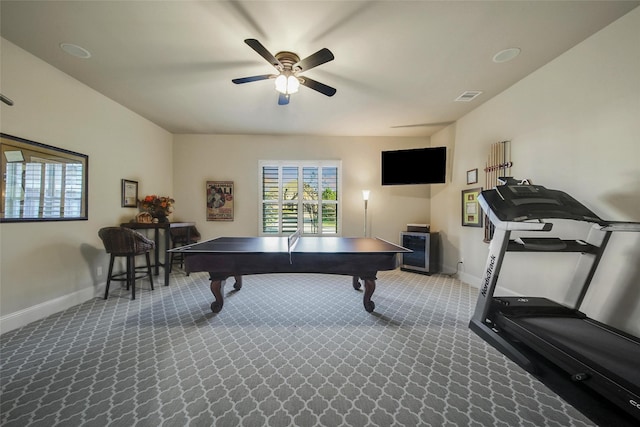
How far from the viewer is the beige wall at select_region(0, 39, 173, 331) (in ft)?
7.59

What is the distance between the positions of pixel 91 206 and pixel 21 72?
152cm

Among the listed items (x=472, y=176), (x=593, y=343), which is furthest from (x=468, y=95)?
(x=593, y=343)

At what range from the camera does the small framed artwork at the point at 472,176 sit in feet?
12.1

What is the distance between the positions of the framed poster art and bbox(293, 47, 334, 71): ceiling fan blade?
342 cm

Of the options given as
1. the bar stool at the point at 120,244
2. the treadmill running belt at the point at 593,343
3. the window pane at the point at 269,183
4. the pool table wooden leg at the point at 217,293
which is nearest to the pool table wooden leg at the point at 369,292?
the treadmill running belt at the point at 593,343

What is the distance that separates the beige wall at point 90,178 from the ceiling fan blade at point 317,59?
2.82 metres

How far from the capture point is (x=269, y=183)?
5129 millimetres

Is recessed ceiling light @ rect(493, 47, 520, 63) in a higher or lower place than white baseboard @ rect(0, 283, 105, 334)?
higher

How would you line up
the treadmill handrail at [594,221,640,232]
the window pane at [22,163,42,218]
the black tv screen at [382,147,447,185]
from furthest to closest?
the black tv screen at [382,147,447,185] → the window pane at [22,163,42,218] → the treadmill handrail at [594,221,640,232]

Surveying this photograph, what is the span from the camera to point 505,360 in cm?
187


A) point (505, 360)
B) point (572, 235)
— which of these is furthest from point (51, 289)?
point (572, 235)

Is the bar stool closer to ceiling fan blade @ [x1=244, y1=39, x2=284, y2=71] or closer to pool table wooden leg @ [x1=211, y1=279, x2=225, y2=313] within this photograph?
pool table wooden leg @ [x1=211, y1=279, x2=225, y2=313]

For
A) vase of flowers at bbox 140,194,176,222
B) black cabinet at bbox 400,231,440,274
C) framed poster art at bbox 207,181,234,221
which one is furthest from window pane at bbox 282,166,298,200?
black cabinet at bbox 400,231,440,274

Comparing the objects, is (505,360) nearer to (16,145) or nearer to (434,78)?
(434,78)
